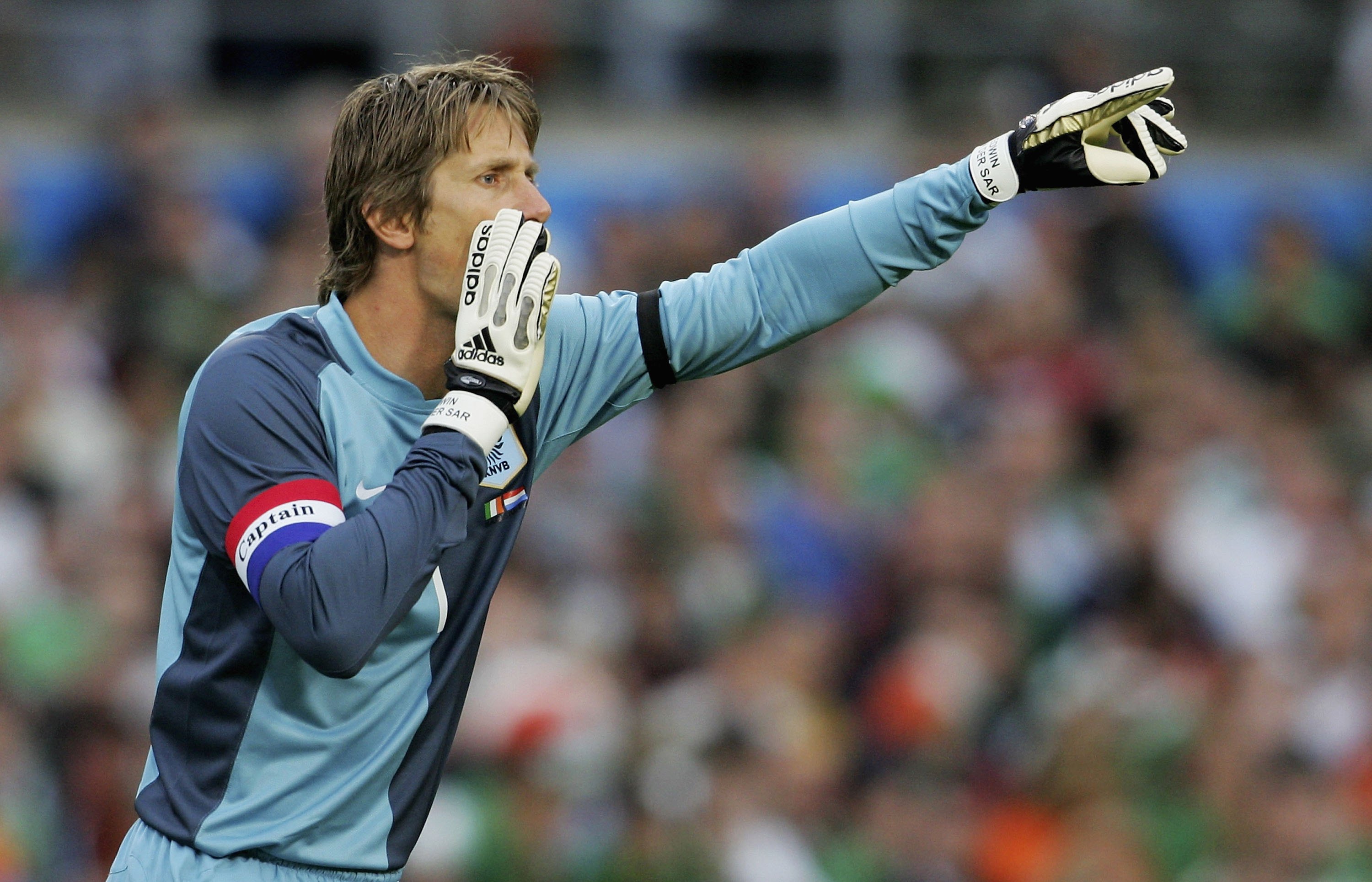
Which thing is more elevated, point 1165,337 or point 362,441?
point 362,441

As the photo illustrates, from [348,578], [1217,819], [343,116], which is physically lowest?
[1217,819]

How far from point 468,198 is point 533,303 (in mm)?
311

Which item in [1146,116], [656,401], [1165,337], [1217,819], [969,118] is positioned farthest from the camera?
[969,118]

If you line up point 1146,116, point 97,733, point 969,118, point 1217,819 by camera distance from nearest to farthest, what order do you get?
point 1146,116, point 97,733, point 1217,819, point 969,118

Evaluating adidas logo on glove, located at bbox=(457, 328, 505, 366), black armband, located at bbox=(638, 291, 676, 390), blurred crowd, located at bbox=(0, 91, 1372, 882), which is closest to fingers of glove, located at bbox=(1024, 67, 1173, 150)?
black armband, located at bbox=(638, 291, 676, 390)

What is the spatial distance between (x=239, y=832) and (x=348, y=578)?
582 millimetres

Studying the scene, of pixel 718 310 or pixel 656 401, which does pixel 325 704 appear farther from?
pixel 656 401

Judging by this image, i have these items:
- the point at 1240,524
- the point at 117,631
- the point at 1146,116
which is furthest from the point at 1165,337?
the point at 1146,116

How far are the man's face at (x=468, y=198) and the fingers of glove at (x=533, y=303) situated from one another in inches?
6.6

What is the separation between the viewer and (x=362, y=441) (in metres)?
3.13

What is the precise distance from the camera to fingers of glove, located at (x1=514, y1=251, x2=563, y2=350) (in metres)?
3.01

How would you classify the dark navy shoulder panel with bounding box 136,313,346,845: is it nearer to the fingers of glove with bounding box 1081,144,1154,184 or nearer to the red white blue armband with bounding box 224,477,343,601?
the red white blue armband with bounding box 224,477,343,601

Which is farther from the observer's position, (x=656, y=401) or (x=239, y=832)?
(x=656, y=401)

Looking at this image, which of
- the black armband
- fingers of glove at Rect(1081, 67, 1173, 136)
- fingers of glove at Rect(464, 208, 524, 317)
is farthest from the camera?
the black armband
